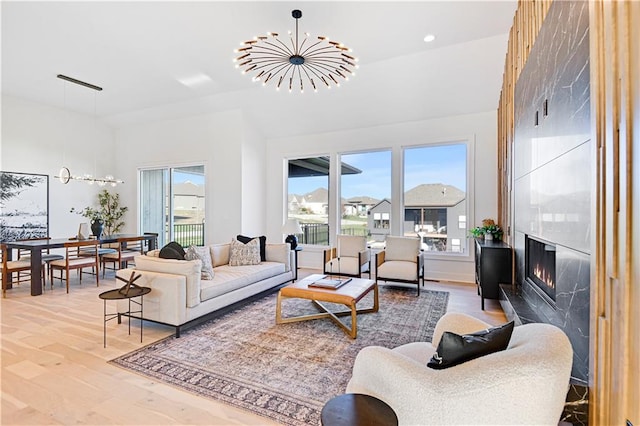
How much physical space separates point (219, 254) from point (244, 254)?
0.38m

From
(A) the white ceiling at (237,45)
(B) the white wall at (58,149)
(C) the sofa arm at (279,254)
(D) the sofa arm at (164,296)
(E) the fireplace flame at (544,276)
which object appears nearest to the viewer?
(E) the fireplace flame at (544,276)

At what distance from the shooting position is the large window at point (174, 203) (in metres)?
7.23

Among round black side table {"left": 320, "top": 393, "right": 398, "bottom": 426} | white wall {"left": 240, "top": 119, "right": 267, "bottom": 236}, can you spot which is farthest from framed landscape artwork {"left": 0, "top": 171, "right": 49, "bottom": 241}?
round black side table {"left": 320, "top": 393, "right": 398, "bottom": 426}

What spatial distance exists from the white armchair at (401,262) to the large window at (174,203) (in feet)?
13.7

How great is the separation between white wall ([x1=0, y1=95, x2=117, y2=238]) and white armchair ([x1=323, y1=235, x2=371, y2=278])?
616cm

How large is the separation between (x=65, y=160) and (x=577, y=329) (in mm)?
9197

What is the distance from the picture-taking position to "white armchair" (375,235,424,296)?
4855mm

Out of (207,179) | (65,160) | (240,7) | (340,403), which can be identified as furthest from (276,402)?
(65,160)

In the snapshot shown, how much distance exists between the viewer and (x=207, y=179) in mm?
6902

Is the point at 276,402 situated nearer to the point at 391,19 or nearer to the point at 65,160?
the point at 391,19

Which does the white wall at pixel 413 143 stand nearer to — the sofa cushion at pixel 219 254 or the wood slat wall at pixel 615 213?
the sofa cushion at pixel 219 254

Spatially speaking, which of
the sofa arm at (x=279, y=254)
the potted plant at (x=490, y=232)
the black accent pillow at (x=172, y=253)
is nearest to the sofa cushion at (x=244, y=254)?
the sofa arm at (x=279, y=254)

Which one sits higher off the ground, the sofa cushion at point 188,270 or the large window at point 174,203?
the large window at point 174,203

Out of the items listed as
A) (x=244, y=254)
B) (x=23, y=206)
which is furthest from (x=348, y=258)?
(x=23, y=206)
